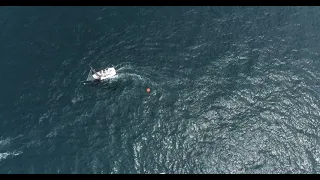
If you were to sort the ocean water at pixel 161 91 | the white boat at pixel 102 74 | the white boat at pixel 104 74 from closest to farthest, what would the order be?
the ocean water at pixel 161 91
the white boat at pixel 104 74
the white boat at pixel 102 74

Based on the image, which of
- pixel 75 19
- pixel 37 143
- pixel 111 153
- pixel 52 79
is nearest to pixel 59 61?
pixel 52 79

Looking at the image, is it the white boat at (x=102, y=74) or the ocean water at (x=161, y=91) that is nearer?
the ocean water at (x=161, y=91)

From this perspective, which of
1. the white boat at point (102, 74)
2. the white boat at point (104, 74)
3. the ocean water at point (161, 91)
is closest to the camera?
the ocean water at point (161, 91)

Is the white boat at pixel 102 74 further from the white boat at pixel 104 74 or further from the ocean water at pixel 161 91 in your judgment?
the ocean water at pixel 161 91

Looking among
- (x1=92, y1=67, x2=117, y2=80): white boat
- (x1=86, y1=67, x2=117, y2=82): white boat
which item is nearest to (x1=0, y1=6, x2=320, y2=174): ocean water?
(x1=86, y1=67, x2=117, y2=82): white boat

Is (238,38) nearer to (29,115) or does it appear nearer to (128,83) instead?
(128,83)

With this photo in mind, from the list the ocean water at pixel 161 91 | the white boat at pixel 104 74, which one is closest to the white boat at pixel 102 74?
the white boat at pixel 104 74
